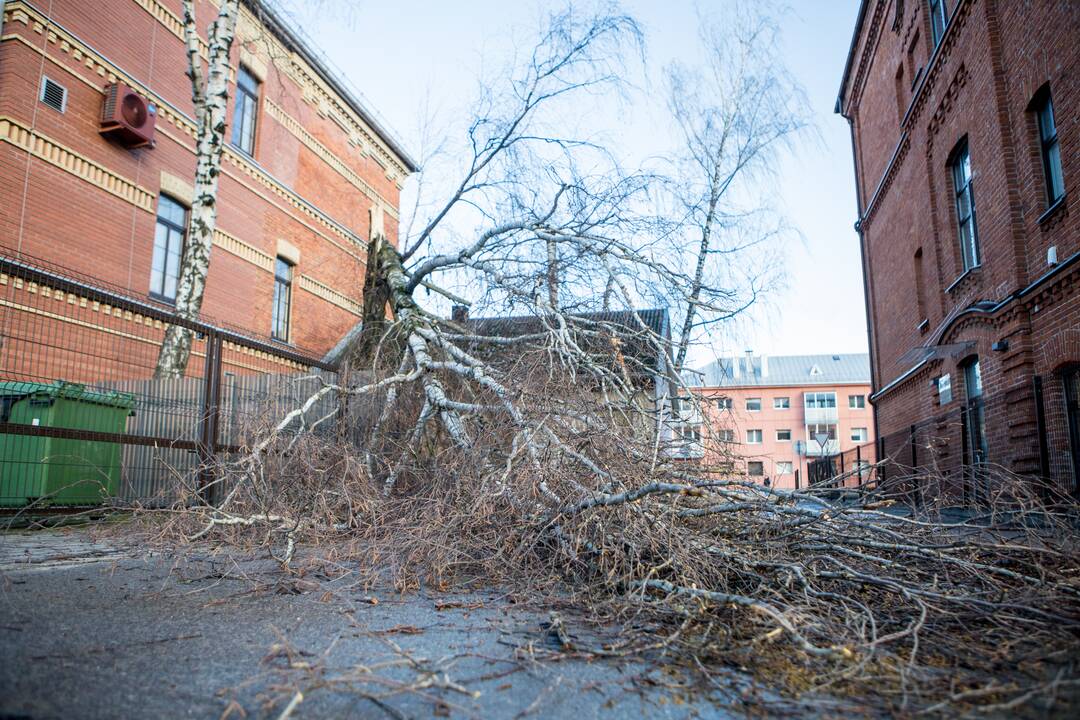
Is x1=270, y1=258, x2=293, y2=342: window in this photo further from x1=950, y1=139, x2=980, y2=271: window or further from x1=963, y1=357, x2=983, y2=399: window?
x1=963, y1=357, x2=983, y2=399: window

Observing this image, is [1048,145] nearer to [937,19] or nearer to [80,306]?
[937,19]

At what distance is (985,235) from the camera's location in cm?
1017

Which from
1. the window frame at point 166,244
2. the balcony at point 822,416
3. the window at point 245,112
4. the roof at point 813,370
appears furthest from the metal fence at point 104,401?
the balcony at point 822,416

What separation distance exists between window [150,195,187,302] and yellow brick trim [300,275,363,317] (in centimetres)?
388

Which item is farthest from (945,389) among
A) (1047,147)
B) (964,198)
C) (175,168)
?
(175,168)

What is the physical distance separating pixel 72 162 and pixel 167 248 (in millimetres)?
2197

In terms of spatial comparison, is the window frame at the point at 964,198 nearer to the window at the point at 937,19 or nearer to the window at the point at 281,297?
the window at the point at 937,19

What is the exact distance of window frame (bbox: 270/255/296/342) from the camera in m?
16.0

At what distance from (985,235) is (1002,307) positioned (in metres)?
1.39

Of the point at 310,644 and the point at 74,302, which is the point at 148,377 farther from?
the point at 310,644

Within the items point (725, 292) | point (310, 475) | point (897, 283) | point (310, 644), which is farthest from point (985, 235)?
point (310, 644)

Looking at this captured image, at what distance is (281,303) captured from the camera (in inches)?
642

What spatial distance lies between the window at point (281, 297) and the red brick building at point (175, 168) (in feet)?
0.15

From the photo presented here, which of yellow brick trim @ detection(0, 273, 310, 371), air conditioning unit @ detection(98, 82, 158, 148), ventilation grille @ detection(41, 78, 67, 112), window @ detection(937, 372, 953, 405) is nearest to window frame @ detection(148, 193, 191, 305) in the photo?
air conditioning unit @ detection(98, 82, 158, 148)
